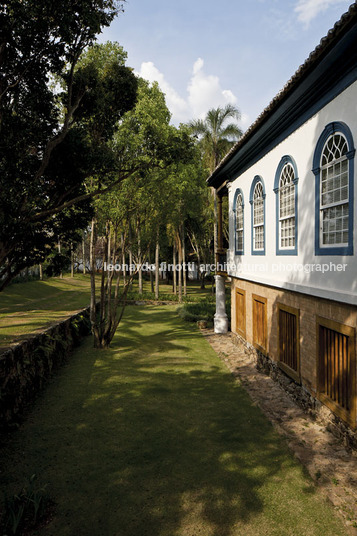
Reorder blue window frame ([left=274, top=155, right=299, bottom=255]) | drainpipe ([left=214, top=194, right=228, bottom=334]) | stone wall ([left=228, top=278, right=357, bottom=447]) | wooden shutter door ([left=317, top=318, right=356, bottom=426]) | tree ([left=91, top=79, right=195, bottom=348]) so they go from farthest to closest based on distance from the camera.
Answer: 1. drainpipe ([left=214, top=194, right=228, bottom=334])
2. tree ([left=91, top=79, right=195, bottom=348])
3. blue window frame ([left=274, top=155, right=299, bottom=255])
4. stone wall ([left=228, top=278, right=357, bottom=447])
5. wooden shutter door ([left=317, top=318, right=356, bottom=426])

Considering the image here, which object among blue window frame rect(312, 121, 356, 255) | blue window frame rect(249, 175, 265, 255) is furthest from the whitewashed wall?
blue window frame rect(249, 175, 265, 255)

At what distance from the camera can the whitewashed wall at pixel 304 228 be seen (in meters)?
6.56

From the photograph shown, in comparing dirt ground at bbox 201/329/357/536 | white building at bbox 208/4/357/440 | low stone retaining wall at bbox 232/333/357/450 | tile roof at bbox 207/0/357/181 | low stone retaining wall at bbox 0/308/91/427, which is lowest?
dirt ground at bbox 201/329/357/536

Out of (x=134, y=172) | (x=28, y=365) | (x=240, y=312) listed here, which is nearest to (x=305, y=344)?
(x=240, y=312)

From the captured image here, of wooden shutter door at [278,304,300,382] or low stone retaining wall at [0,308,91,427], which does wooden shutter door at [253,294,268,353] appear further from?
low stone retaining wall at [0,308,91,427]

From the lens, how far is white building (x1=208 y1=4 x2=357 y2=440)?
649cm

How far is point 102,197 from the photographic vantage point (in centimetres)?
1581

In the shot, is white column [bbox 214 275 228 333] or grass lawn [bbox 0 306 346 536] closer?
grass lawn [bbox 0 306 346 536]

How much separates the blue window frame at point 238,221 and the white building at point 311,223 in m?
1.43

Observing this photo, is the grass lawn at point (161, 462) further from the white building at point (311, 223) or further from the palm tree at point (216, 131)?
the palm tree at point (216, 131)

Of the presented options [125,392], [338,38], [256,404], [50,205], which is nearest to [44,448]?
[125,392]

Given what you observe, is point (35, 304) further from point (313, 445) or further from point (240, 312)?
point (313, 445)

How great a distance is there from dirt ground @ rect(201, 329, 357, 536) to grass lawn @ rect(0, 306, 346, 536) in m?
0.21

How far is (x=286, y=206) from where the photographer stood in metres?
9.81
